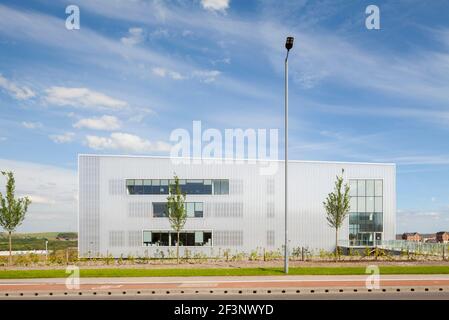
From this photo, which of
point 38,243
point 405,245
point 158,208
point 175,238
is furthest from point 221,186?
point 38,243

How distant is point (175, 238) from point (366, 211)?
18.9 meters

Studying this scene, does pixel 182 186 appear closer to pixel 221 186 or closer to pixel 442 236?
pixel 221 186

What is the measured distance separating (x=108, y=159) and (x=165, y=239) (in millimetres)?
8808

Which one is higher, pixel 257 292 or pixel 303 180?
pixel 303 180

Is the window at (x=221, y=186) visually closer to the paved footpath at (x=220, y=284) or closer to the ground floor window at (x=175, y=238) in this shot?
the ground floor window at (x=175, y=238)

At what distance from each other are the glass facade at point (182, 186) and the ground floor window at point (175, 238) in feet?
11.9

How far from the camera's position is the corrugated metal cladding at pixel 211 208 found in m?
36.2

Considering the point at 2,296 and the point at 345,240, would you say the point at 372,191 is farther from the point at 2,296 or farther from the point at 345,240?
the point at 2,296

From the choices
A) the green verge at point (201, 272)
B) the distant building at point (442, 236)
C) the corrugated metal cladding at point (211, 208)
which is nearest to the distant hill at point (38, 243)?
the corrugated metal cladding at point (211, 208)

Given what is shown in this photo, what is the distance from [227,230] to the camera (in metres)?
37.0

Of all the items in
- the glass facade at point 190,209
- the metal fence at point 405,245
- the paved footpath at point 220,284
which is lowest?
the metal fence at point 405,245

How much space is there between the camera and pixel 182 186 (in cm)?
3712
